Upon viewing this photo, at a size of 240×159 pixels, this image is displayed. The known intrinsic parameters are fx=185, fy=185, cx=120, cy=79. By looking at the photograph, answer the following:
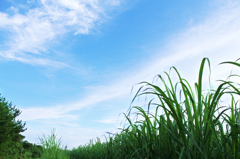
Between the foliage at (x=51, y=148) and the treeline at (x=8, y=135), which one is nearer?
the foliage at (x=51, y=148)

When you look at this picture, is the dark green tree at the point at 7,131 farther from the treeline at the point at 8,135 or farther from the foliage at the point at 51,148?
the foliage at the point at 51,148

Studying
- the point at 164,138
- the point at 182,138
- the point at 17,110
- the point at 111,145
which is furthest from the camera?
the point at 17,110

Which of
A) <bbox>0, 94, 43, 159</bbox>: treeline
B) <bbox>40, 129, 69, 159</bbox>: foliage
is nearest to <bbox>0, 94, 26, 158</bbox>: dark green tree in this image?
<bbox>0, 94, 43, 159</bbox>: treeline

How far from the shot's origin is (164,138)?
2014 millimetres

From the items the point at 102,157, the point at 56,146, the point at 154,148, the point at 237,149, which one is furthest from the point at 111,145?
the point at 56,146

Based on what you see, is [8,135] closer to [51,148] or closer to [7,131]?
[7,131]

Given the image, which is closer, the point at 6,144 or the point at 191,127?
the point at 191,127

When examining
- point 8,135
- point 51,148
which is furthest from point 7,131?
point 51,148

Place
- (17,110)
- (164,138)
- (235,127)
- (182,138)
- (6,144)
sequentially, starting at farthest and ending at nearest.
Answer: (17,110) < (6,144) < (164,138) < (182,138) < (235,127)

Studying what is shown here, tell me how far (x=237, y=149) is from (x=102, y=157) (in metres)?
2.65

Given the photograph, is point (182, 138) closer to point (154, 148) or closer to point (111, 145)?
point (154, 148)

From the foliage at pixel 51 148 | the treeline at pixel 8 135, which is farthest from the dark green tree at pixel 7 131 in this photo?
the foliage at pixel 51 148

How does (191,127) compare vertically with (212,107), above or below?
below

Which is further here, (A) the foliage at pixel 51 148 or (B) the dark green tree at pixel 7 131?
(B) the dark green tree at pixel 7 131
